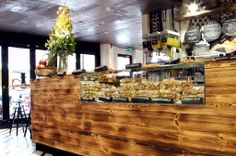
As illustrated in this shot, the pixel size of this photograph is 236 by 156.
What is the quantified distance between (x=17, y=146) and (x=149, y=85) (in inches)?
143

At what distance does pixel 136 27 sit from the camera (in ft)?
27.1

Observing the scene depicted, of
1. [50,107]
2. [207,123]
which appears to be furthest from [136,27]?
[207,123]

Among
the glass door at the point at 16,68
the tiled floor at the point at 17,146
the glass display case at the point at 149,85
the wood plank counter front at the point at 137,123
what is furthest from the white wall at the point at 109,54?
the glass display case at the point at 149,85

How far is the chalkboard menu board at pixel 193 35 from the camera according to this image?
216 inches

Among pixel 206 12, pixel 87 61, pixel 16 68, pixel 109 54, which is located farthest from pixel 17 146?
pixel 109 54

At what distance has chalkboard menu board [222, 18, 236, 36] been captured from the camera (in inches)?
193

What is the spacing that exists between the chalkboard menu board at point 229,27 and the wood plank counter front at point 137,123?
2.74 metres

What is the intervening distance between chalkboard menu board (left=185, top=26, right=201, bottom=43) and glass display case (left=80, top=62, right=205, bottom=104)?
2.60 m

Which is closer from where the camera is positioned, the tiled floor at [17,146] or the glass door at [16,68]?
the tiled floor at [17,146]

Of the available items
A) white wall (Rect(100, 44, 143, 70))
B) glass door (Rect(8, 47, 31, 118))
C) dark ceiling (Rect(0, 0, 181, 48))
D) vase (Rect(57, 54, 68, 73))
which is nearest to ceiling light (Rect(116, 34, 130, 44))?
dark ceiling (Rect(0, 0, 181, 48))

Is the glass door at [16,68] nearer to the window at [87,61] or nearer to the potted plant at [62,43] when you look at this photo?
the window at [87,61]

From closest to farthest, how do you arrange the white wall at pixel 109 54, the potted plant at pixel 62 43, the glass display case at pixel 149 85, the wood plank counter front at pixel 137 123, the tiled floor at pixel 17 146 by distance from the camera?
the wood plank counter front at pixel 137 123
the glass display case at pixel 149 85
the potted plant at pixel 62 43
the tiled floor at pixel 17 146
the white wall at pixel 109 54

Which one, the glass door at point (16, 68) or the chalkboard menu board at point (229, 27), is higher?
the chalkboard menu board at point (229, 27)

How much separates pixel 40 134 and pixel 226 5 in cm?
389
